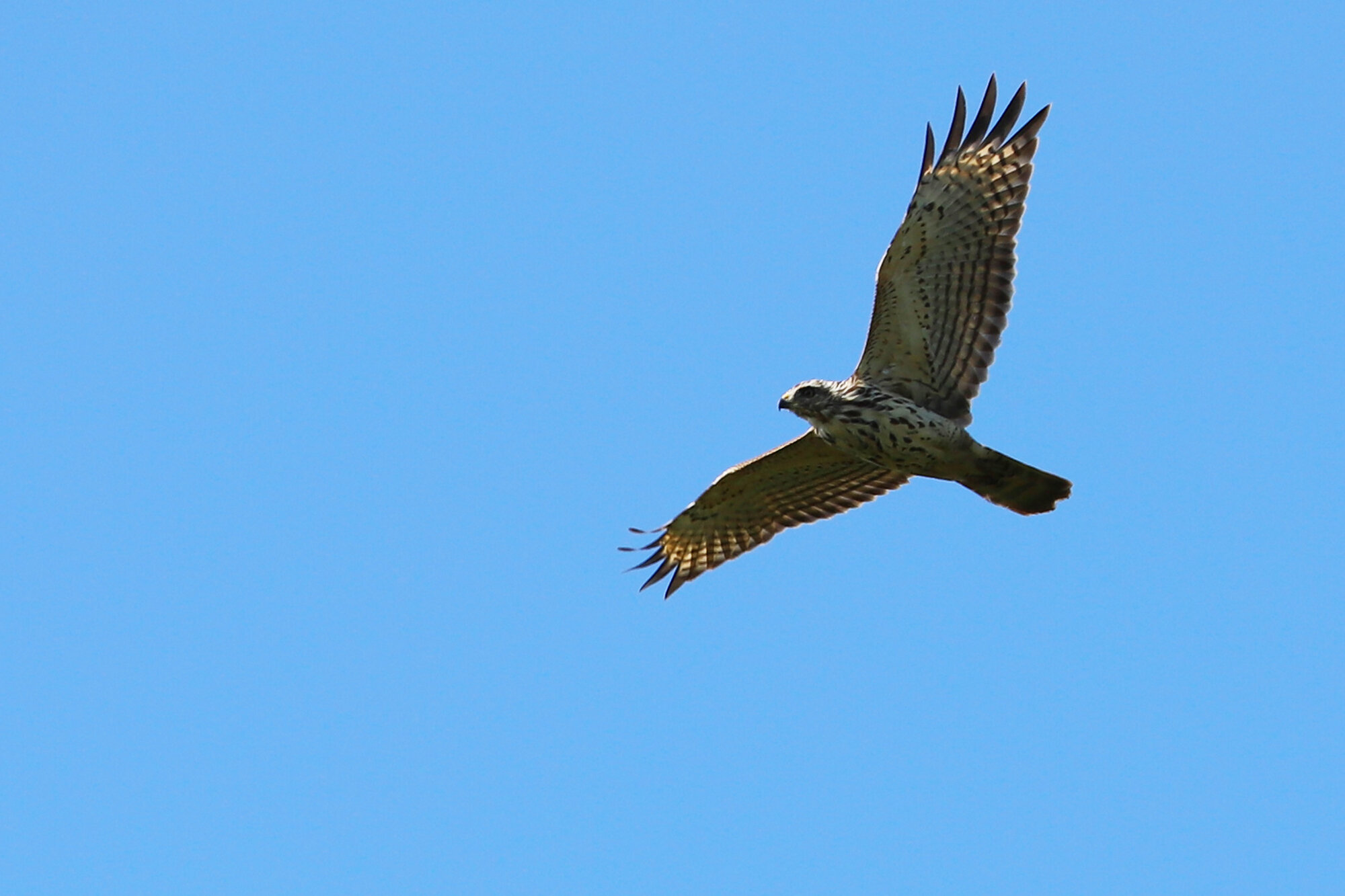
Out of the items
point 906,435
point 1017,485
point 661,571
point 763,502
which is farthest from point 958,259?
point 661,571

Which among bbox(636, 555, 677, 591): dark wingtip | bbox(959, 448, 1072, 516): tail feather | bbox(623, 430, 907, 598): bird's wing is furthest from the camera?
bbox(636, 555, 677, 591): dark wingtip

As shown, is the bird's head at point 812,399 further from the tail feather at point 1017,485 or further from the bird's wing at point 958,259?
the tail feather at point 1017,485

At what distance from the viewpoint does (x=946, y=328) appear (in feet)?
39.5

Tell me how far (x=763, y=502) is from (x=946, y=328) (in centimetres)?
257

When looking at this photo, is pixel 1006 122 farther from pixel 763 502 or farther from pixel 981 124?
pixel 763 502

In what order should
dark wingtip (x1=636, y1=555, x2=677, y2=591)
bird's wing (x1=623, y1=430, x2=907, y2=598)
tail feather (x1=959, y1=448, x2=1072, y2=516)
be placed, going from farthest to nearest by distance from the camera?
dark wingtip (x1=636, y1=555, x2=677, y2=591)
bird's wing (x1=623, y1=430, x2=907, y2=598)
tail feather (x1=959, y1=448, x2=1072, y2=516)

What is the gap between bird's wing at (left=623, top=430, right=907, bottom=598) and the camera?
1329 centimetres

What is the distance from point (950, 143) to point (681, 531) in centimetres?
407

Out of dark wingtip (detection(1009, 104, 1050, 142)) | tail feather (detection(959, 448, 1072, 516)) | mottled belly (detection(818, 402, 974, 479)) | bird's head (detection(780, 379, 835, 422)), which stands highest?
dark wingtip (detection(1009, 104, 1050, 142))

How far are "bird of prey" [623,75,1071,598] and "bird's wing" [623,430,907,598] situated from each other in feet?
2.60

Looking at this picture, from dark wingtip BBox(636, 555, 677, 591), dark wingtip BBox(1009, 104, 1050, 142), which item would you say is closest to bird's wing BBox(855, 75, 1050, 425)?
dark wingtip BBox(1009, 104, 1050, 142)

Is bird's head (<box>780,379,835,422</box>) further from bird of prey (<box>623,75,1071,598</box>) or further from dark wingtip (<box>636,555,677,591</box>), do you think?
dark wingtip (<box>636,555,677,591</box>)

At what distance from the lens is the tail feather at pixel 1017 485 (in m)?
11.8

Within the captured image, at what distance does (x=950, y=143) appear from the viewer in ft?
39.6
